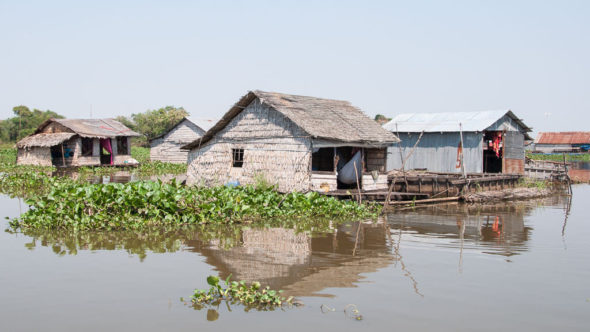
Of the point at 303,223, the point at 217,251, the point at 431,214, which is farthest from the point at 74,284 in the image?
the point at 431,214

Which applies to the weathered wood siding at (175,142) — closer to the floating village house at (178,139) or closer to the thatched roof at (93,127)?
the floating village house at (178,139)

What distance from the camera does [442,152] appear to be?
79.5 ft

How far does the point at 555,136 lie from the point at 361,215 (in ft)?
168

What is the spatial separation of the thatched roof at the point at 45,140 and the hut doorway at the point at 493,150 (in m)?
21.8

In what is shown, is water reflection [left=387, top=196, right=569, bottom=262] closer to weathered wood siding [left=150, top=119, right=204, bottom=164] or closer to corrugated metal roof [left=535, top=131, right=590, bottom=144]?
weathered wood siding [left=150, top=119, right=204, bottom=164]

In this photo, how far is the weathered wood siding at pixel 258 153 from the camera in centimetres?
1582

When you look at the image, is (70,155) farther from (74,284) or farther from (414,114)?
(74,284)

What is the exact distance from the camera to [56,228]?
11117 millimetres

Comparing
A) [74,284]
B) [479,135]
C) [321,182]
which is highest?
[479,135]

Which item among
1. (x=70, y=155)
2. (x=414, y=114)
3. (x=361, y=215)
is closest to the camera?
(x=361, y=215)

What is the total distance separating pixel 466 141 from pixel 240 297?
62.2ft

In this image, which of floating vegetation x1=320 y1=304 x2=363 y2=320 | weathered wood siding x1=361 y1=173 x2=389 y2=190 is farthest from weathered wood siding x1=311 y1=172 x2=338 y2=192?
floating vegetation x1=320 y1=304 x2=363 y2=320

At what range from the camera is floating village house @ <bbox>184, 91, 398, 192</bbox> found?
1578cm

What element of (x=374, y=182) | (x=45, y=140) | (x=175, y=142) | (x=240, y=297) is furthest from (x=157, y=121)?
(x=240, y=297)
